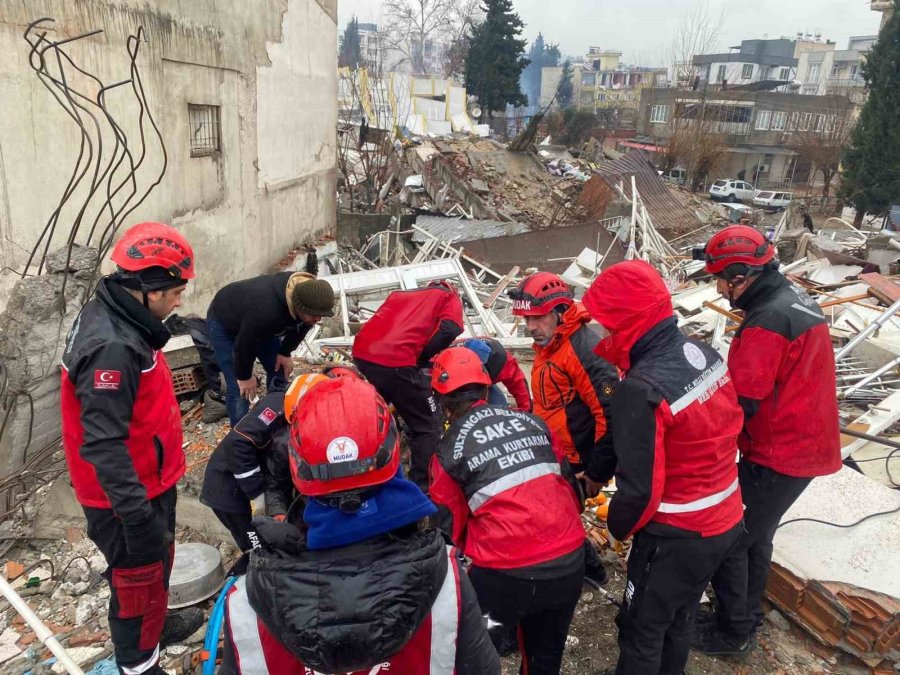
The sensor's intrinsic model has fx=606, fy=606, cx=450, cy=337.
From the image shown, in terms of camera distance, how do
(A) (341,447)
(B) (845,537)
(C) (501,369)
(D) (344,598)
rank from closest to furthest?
(D) (344,598) → (A) (341,447) → (B) (845,537) → (C) (501,369)

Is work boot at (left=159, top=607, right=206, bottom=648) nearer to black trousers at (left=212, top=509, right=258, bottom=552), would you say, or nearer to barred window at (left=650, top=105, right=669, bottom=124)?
black trousers at (left=212, top=509, right=258, bottom=552)

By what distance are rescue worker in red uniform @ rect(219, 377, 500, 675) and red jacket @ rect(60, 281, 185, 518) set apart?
1179mm

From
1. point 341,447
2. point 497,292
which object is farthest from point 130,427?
point 497,292

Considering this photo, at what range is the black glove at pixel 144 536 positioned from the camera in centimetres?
239

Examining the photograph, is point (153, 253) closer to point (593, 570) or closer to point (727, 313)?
point (593, 570)

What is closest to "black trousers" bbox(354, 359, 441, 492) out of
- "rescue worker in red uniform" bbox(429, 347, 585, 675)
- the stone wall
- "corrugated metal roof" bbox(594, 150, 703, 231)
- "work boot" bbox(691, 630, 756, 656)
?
"rescue worker in red uniform" bbox(429, 347, 585, 675)

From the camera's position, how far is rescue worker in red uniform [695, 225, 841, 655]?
2.72m

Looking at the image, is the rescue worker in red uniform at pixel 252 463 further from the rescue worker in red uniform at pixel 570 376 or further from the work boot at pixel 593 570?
the work boot at pixel 593 570

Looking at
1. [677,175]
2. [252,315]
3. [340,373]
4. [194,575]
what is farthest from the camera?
[677,175]

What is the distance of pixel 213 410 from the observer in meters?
5.00

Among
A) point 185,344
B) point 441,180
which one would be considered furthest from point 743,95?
point 185,344

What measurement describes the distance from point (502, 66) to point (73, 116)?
3775cm

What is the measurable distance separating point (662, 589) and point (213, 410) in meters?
3.82

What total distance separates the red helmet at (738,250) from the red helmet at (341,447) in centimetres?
206
